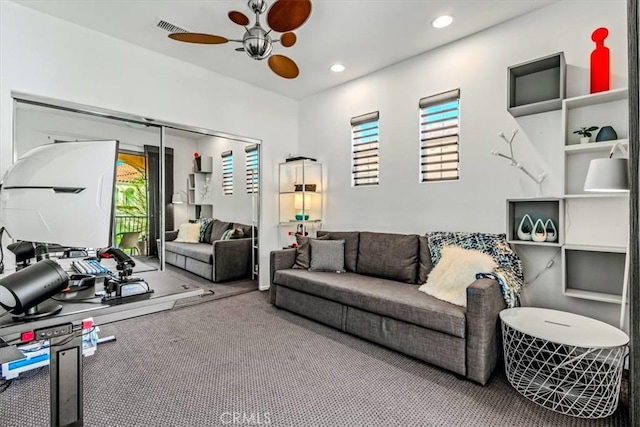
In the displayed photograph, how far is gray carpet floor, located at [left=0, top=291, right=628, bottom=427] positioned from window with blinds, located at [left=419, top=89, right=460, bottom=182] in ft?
6.07

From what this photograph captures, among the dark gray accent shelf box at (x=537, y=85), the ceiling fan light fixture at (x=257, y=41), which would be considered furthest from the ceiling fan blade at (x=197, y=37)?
the dark gray accent shelf box at (x=537, y=85)

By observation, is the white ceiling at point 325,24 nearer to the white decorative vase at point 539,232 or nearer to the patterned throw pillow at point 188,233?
the white decorative vase at point 539,232

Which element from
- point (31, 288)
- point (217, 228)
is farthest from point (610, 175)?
point (217, 228)

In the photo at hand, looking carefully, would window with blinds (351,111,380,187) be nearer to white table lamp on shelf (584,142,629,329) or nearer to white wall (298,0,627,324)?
white wall (298,0,627,324)

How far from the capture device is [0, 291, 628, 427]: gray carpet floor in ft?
5.55

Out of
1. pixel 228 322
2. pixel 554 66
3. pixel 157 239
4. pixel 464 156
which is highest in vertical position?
pixel 554 66

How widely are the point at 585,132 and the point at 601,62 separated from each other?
48 centimetres

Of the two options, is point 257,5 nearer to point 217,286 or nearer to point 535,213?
point 535,213

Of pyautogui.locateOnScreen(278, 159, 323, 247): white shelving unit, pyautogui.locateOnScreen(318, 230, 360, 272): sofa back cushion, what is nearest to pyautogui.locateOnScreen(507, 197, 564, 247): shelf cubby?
pyautogui.locateOnScreen(318, 230, 360, 272): sofa back cushion

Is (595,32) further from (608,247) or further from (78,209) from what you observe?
(78,209)

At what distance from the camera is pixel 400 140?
11.5 ft

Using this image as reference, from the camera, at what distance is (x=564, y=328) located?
73.2 inches

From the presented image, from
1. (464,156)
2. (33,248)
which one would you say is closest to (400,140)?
(464,156)

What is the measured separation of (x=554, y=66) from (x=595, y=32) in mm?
299
